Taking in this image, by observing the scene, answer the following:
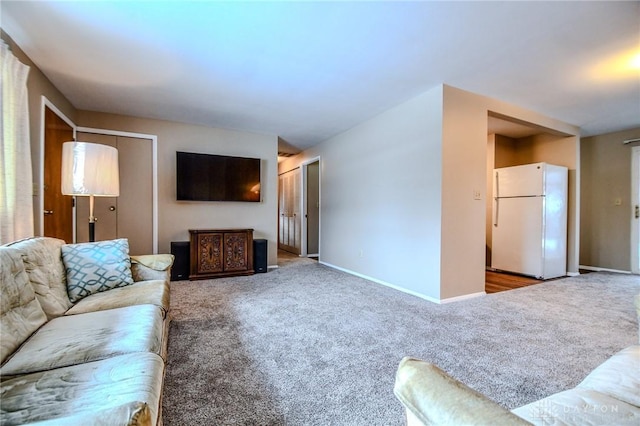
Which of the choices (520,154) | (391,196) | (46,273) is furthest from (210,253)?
(520,154)

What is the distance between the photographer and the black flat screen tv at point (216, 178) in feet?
13.9

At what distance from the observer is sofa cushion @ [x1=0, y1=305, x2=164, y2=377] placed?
39.9 inches

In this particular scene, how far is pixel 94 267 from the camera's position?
1.86 m

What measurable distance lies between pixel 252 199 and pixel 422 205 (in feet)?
9.07

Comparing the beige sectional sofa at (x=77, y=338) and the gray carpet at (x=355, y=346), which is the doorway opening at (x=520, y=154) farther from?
the beige sectional sofa at (x=77, y=338)

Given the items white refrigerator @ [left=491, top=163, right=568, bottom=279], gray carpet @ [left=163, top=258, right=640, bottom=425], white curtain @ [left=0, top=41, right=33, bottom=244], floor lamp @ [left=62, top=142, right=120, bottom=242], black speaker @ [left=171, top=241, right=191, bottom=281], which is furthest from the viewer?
white refrigerator @ [left=491, top=163, right=568, bottom=279]

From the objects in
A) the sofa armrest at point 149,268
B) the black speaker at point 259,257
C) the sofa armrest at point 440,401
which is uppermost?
the sofa armrest at point 440,401

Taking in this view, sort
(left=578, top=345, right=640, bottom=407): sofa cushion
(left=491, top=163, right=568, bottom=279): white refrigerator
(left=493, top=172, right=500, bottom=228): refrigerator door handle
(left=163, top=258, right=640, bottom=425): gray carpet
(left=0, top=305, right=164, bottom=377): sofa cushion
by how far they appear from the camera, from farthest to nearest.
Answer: (left=493, top=172, right=500, bottom=228): refrigerator door handle → (left=491, top=163, right=568, bottom=279): white refrigerator → (left=163, top=258, right=640, bottom=425): gray carpet → (left=0, top=305, right=164, bottom=377): sofa cushion → (left=578, top=345, right=640, bottom=407): sofa cushion

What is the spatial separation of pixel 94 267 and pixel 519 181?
5394mm

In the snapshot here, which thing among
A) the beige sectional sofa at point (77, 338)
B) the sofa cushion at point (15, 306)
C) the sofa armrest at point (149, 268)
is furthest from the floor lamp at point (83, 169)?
the sofa cushion at point (15, 306)

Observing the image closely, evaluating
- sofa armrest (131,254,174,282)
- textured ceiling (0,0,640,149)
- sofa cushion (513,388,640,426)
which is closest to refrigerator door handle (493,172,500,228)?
textured ceiling (0,0,640,149)

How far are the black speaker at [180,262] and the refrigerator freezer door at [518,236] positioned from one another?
4930 millimetres

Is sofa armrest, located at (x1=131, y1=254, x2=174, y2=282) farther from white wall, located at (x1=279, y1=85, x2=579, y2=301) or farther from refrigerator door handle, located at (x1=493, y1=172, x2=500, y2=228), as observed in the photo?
refrigerator door handle, located at (x1=493, y1=172, x2=500, y2=228)

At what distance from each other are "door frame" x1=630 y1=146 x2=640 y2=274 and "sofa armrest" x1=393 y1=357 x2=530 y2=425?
623 centimetres
